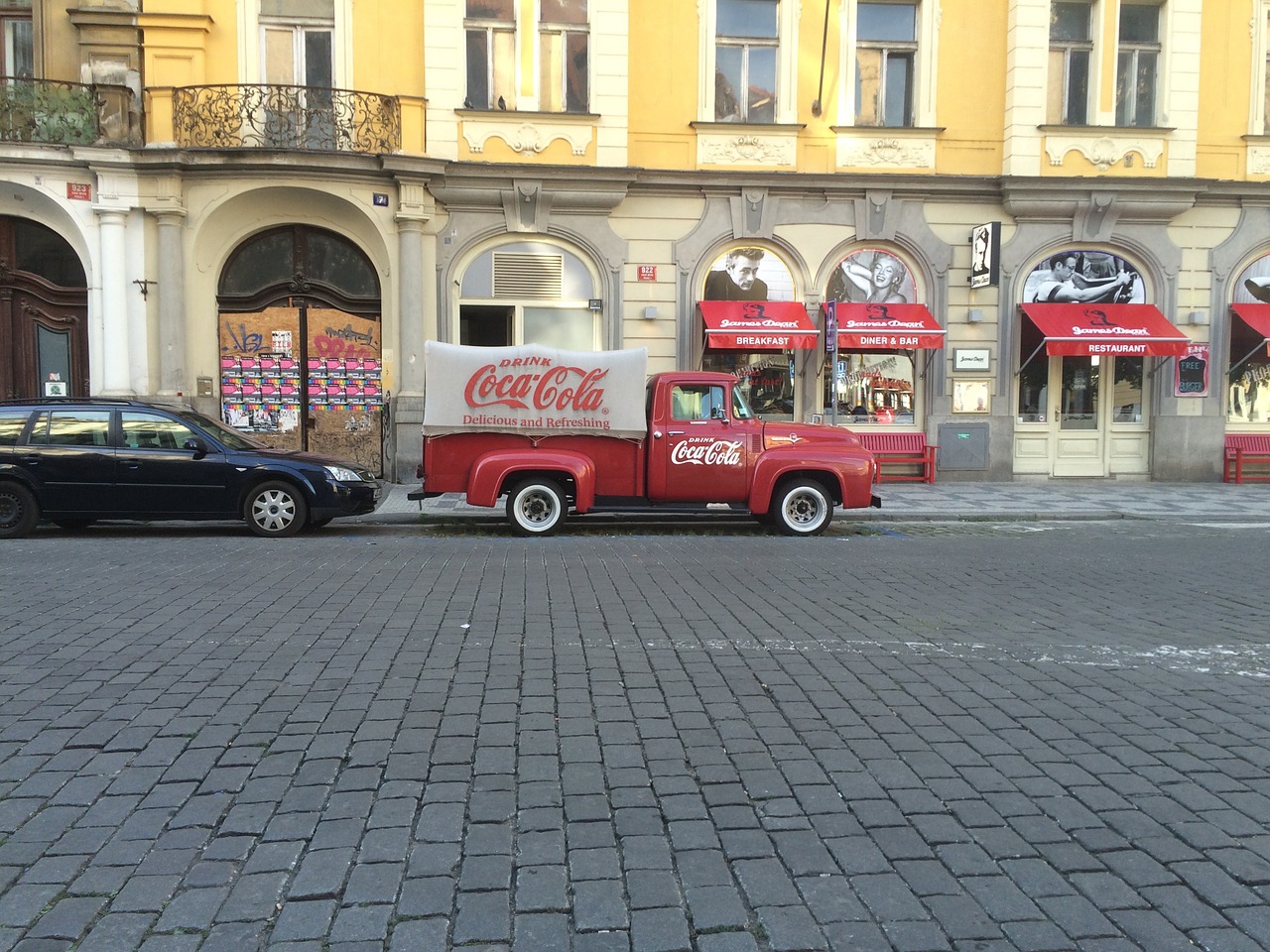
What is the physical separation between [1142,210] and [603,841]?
63.3 feet

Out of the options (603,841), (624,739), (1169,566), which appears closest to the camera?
(603,841)

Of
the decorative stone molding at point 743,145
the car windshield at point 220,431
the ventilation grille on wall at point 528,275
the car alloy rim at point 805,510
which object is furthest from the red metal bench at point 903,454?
the car windshield at point 220,431

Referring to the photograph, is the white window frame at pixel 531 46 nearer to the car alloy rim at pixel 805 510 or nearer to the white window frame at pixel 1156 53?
the car alloy rim at pixel 805 510

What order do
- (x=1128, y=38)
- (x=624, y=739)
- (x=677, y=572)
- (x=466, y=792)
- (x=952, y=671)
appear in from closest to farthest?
(x=466, y=792) < (x=624, y=739) < (x=952, y=671) < (x=677, y=572) < (x=1128, y=38)

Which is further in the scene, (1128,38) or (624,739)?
(1128,38)

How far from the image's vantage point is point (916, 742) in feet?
14.4

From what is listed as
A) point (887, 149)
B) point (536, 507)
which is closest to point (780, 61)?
point (887, 149)

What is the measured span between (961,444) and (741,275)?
5281 millimetres

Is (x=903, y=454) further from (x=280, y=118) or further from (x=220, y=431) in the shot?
(x=280, y=118)

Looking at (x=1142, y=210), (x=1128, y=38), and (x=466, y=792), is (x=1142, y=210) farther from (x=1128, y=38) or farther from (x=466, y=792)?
(x=466, y=792)

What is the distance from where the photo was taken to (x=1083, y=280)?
1912 centimetres

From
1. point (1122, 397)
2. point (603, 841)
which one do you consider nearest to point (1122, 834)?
point (603, 841)

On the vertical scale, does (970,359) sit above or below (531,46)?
below

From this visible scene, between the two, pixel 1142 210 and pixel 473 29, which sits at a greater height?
pixel 473 29
